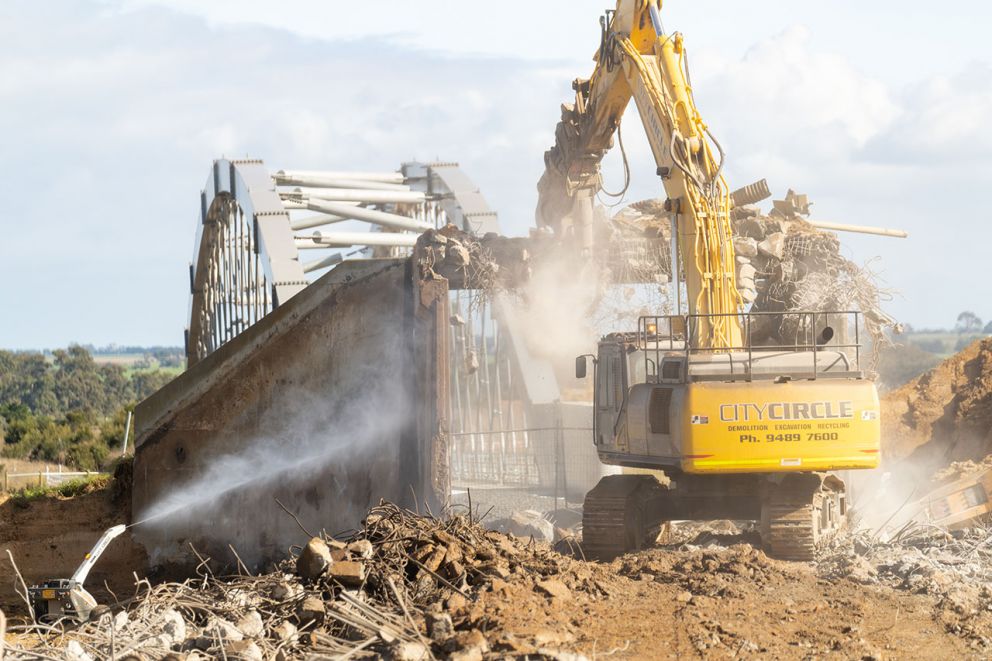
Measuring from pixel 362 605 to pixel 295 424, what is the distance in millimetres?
8292

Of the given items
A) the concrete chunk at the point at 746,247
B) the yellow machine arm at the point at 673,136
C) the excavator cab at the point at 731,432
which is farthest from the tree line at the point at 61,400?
the excavator cab at the point at 731,432

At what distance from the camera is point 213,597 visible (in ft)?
38.1

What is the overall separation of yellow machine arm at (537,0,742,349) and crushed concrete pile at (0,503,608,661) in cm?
367

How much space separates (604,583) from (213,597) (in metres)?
3.49

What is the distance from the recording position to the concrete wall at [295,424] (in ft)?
56.9

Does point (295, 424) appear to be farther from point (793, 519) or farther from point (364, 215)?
point (364, 215)

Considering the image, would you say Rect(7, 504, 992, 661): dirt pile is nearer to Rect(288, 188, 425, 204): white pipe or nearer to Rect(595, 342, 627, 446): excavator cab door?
Rect(595, 342, 627, 446): excavator cab door

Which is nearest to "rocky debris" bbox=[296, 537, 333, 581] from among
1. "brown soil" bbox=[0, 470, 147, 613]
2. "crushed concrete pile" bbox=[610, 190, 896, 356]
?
"brown soil" bbox=[0, 470, 147, 613]

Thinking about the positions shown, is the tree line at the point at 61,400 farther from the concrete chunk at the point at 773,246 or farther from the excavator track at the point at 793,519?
the excavator track at the point at 793,519

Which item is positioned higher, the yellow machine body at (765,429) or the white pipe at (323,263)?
the white pipe at (323,263)

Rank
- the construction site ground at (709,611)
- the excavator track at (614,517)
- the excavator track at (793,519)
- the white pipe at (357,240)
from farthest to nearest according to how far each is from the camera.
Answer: the white pipe at (357,240), the excavator track at (614,517), the excavator track at (793,519), the construction site ground at (709,611)

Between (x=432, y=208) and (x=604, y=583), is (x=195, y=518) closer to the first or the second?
(x=604, y=583)

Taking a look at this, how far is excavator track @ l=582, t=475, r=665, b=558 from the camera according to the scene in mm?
14797

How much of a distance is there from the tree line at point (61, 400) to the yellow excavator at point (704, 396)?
2685 centimetres
